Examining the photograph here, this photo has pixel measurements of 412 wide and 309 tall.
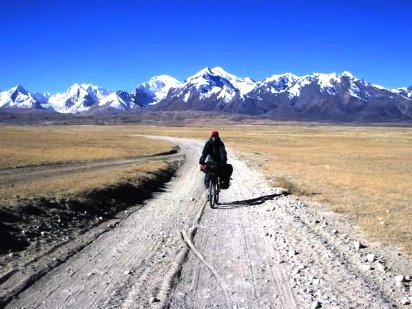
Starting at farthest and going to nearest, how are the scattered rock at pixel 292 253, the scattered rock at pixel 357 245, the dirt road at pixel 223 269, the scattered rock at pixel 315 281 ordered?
the scattered rock at pixel 357 245, the scattered rock at pixel 292 253, the scattered rock at pixel 315 281, the dirt road at pixel 223 269

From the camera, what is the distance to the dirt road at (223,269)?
880 centimetres

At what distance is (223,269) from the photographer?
10.6m

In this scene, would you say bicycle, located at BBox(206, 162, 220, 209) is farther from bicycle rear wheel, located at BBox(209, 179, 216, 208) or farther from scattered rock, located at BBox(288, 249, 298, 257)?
scattered rock, located at BBox(288, 249, 298, 257)

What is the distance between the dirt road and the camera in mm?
8805

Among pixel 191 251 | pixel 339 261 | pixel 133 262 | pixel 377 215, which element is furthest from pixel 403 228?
pixel 133 262

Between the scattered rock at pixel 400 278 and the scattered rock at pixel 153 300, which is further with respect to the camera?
the scattered rock at pixel 400 278

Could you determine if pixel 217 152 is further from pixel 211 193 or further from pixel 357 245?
pixel 357 245

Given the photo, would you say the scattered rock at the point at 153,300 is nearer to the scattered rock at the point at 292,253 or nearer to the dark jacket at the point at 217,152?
the scattered rock at the point at 292,253

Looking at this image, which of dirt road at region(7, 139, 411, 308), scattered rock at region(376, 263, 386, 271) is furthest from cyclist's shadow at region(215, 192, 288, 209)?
scattered rock at region(376, 263, 386, 271)

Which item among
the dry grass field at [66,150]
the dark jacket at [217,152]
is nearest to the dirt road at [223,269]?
the dark jacket at [217,152]

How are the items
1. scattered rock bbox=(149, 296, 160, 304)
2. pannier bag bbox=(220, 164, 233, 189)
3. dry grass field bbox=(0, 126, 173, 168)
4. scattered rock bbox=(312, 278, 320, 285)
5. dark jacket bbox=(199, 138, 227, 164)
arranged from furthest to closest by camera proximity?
dry grass field bbox=(0, 126, 173, 168)
pannier bag bbox=(220, 164, 233, 189)
dark jacket bbox=(199, 138, 227, 164)
scattered rock bbox=(312, 278, 320, 285)
scattered rock bbox=(149, 296, 160, 304)

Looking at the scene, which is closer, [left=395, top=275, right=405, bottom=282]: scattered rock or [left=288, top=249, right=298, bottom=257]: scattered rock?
[left=395, top=275, right=405, bottom=282]: scattered rock

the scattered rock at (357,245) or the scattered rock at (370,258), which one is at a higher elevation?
the scattered rock at (370,258)

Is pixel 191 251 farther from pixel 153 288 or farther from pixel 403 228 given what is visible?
pixel 403 228
